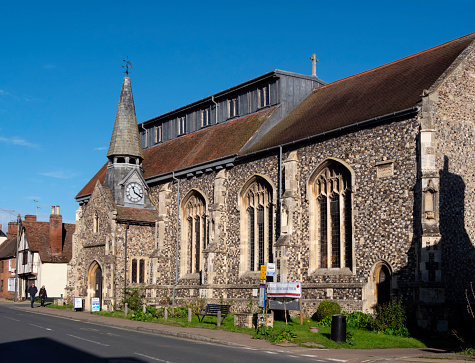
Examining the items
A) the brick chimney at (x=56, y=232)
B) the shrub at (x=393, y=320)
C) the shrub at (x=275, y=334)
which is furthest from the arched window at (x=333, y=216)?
the brick chimney at (x=56, y=232)

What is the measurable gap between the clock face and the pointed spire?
2530 millimetres

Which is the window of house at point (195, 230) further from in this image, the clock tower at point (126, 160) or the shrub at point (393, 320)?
the shrub at point (393, 320)

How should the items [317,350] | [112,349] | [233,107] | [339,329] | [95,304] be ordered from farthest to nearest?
[233,107] → [95,304] → [339,329] → [317,350] → [112,349]

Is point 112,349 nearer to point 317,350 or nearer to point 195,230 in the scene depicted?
point 317,350

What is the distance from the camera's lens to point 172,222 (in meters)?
35.8

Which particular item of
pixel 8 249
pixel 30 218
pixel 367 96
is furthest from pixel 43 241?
pixel 367 96

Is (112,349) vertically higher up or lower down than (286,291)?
lower down

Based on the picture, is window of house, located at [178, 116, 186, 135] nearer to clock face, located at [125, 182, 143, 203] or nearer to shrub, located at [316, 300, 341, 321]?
clock face, located at [125, 182, 143, 203]

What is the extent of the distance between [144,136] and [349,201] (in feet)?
82.9

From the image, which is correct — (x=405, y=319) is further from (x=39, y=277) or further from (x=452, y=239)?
(x=39, y=277)

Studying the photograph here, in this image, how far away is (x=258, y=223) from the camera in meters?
29.9

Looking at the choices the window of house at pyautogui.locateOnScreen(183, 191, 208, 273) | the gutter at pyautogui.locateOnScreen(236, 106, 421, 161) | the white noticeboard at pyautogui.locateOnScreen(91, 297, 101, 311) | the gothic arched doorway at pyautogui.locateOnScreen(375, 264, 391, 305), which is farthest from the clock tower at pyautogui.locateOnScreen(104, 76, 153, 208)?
the gothic arched doorway at pyautogui.locateOnScreen(375, 264, 391, 305)

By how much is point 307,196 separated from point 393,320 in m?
7.47

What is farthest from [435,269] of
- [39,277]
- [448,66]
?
[39,277]
